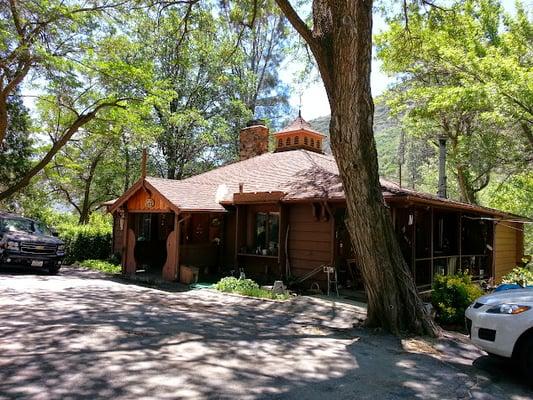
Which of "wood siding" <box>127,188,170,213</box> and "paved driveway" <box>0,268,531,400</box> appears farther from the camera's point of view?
"wood siding" <box>127,188,170,213</box>

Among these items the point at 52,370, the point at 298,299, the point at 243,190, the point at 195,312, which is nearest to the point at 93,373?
the point at 52,370

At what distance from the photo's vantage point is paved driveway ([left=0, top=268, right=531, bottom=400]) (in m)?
4.50

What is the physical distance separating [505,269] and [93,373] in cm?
1761

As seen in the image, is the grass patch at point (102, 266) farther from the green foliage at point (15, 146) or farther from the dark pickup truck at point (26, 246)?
the green foliage at point (15, 146)

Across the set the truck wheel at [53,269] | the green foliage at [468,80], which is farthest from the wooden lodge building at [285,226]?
the green foliage at [468,80]

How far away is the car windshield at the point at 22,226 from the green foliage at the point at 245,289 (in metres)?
6.74

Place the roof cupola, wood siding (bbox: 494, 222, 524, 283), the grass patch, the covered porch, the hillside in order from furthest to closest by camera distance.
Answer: the hillside, the roof cupola, wood siding (bbox: 494, 222, 524, 283), the grass patch, the covered porch

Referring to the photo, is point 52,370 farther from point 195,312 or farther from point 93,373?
point 195,312

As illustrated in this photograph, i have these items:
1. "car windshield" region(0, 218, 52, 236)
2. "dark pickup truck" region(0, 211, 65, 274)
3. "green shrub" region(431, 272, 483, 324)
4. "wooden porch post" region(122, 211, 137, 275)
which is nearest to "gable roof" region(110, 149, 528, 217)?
"wooden porch post" region(122, 211, 137, 275)

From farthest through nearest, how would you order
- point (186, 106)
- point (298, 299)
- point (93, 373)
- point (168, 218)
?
point (186, 106) → point (168, 218) → point (298, 299) → point (93, 373)

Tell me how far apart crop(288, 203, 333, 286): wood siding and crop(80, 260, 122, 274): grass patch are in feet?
22.5

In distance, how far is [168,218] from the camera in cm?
1698

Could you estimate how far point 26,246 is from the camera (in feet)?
42.8

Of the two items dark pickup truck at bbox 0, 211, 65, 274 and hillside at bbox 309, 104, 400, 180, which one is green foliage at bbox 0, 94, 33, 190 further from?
hillside at bbox 309, 104, 400, 180
